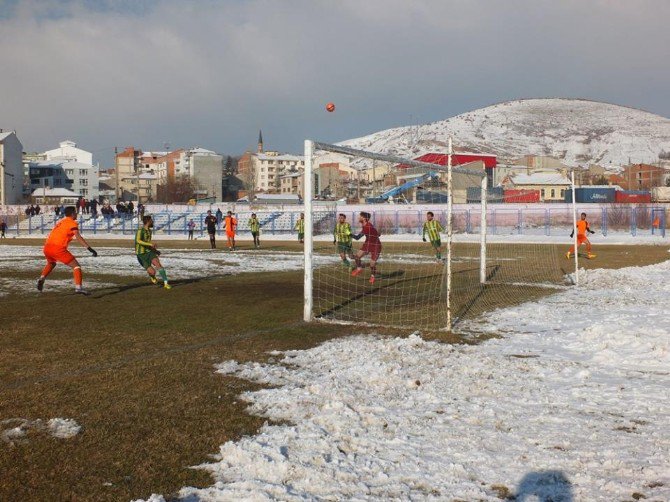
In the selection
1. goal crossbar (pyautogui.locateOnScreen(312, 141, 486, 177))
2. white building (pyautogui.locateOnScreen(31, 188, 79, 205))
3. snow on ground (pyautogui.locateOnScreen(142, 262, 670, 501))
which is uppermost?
white building (pyautogui.locateOnScreen(31, 188, 79, 205))

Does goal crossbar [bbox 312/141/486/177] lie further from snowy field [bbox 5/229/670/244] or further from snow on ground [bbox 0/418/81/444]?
snowy field [bbox 5/229/670/244]

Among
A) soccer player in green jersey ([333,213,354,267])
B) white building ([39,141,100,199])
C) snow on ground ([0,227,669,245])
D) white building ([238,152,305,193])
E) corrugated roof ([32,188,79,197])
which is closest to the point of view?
soccer player in green jersey ([333,213,354,267])

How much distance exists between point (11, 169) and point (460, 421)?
114577 mm

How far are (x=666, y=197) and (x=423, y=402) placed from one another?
100635 millimetres

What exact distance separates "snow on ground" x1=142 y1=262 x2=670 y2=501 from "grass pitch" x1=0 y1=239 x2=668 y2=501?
1.24 ft

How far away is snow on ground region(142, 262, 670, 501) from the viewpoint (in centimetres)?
422

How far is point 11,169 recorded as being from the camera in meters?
105

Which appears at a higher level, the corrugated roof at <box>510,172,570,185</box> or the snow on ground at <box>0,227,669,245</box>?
the corrugated roof at <box>510,172,570,185</box>

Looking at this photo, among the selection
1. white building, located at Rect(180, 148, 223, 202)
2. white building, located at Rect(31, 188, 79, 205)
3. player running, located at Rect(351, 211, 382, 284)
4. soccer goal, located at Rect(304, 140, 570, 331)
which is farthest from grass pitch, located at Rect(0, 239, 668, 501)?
white building, located at Rect(180, 148, 223, 202)

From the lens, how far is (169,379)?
674 cm

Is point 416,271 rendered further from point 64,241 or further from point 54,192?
point 54,192

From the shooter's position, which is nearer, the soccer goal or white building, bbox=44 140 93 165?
the soccer goal

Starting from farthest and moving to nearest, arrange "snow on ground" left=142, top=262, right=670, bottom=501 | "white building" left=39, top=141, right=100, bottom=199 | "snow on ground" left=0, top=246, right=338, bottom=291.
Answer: "white building" left=39, top=141, right=100, bottom=199 → "snow on ground" left=0, top=246, right=338, bottom=291 → "snow on ground" left=142, top=262, right=670, bottom=501

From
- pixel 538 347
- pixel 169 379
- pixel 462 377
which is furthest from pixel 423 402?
pixel 538 347
